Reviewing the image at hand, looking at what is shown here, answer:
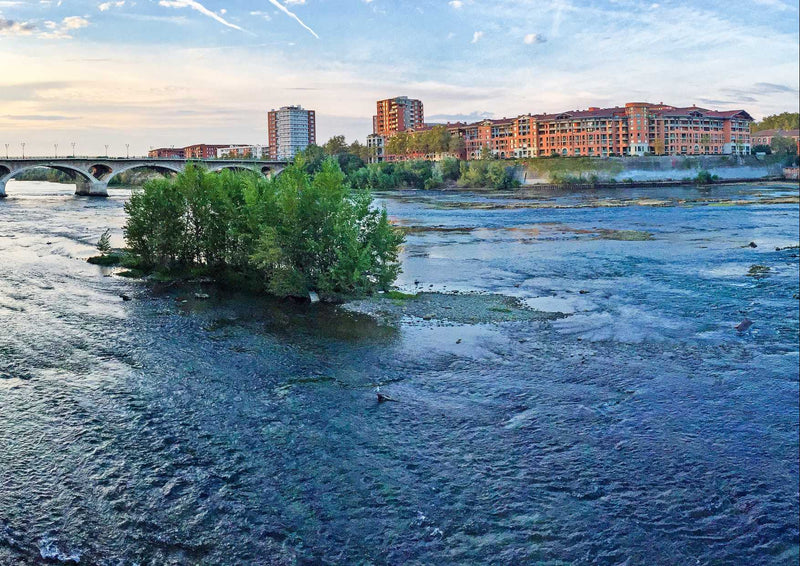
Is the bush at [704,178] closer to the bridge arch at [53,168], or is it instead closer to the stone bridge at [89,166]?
the stone bridge at [89,166]

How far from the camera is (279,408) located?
12961 mm

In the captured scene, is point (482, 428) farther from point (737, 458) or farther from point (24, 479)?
point (24, 479)

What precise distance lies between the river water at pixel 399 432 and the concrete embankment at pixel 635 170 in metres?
91.3

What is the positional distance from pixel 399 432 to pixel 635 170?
112 meters

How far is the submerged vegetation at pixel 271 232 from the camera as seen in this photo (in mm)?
22281

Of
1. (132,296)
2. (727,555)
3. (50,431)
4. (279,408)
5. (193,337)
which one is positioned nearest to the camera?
(727,555)

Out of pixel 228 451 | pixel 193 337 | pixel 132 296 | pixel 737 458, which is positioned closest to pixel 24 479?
pixel 228 451

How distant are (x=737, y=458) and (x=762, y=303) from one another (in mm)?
11841

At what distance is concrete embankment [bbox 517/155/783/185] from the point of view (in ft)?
366

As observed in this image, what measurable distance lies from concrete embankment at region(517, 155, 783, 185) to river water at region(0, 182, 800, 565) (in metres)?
91.3

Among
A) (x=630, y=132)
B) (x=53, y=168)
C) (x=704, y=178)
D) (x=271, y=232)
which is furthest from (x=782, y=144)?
(x=271, y=232)

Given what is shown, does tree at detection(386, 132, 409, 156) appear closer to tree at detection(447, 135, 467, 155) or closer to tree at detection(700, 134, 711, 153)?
tree at detection(447, 135, 467, 155)

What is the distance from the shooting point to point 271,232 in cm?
2234

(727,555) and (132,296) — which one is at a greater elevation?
(132,296)
